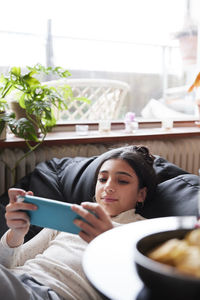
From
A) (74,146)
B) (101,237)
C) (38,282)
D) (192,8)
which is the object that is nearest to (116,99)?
(74,146)

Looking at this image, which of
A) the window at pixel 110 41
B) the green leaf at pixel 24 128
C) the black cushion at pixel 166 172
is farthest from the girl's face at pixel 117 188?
the window at pixel 110 41

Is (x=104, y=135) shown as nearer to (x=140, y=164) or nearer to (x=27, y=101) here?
(x=27, y=101)

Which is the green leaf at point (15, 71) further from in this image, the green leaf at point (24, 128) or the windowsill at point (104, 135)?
the windowsill at point (104, 135)

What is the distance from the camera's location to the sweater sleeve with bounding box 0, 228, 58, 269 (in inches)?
46.7

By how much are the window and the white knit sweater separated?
4.39 ft

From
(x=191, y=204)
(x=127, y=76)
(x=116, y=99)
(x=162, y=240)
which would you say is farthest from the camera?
(x=127, y=76)

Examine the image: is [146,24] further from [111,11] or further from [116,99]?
[116,99]

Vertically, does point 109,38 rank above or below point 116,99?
above

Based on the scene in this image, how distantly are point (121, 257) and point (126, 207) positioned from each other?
2.21ft

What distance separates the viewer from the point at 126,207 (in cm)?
133

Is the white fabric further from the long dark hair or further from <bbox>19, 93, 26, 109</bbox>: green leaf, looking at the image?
the long dark hair

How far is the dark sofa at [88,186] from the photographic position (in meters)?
1.36

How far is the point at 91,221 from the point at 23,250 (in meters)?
0.58

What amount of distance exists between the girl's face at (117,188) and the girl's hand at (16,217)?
303mm
